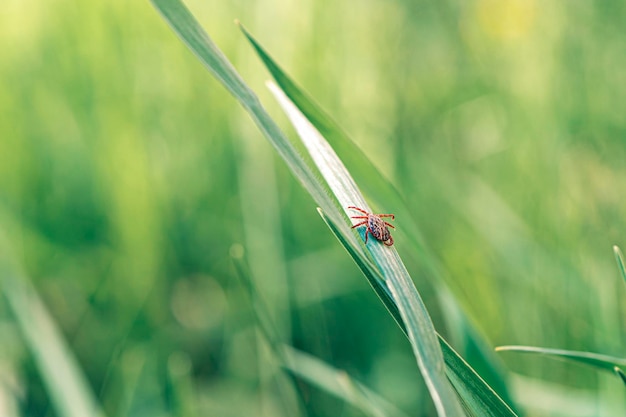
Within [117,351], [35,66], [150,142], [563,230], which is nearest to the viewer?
[117,351]

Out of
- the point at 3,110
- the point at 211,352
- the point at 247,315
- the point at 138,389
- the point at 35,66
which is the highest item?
the point at 35,66

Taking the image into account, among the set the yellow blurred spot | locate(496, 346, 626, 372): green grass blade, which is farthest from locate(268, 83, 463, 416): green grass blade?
the yellow blurred spot

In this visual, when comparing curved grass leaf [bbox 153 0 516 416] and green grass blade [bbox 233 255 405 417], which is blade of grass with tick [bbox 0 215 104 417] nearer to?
green grass blade [bbox 233 255 405 417]

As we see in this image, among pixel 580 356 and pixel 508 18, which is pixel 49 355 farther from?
pixel 508 18

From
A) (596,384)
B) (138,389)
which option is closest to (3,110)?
(138,389)

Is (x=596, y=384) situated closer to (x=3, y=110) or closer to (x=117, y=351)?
(x=117, y=351)

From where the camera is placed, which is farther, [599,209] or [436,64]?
[436,64]

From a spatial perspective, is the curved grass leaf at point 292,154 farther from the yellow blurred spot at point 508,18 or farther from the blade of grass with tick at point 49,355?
the yellow blurred spot at point 508,18
